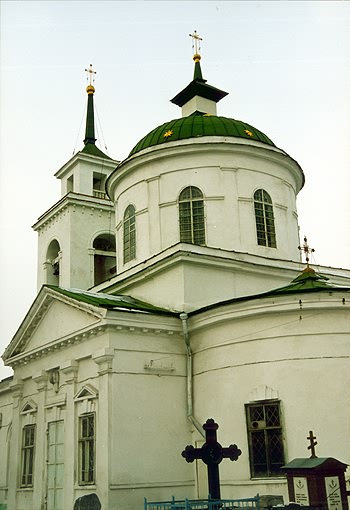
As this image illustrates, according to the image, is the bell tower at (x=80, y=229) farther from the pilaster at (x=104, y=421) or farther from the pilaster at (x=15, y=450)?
the pilaster at (x=104, y=421)

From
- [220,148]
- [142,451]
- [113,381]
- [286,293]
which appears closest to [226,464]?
[142,451]

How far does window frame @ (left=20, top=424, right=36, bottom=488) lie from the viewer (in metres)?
15.9

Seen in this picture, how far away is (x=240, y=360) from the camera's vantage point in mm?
12969

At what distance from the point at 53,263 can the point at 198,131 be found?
7842mm

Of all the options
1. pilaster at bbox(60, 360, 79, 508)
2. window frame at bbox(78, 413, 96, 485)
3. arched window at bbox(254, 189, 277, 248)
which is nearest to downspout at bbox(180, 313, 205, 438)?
window frame at bbox(78, 413, 96, 485)

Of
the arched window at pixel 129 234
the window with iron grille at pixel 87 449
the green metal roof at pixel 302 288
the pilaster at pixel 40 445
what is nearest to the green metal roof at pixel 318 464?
the green metal roof at pixel 302 288

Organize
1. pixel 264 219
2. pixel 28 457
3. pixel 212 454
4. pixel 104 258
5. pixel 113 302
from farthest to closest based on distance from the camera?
1. pixel 104 258
2. pixel 264 219
3. pixel 28 457
4. pixel 113 302
5. pixel 212 454

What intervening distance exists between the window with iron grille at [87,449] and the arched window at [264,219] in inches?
256

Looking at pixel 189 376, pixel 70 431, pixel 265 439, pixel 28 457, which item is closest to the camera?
pixel 265 439

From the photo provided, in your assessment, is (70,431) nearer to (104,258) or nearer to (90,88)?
(104,258)

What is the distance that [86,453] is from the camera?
13.7 m

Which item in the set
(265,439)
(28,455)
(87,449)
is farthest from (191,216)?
(28,455)

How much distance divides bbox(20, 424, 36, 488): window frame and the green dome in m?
8.01

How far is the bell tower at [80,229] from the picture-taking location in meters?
21.1
